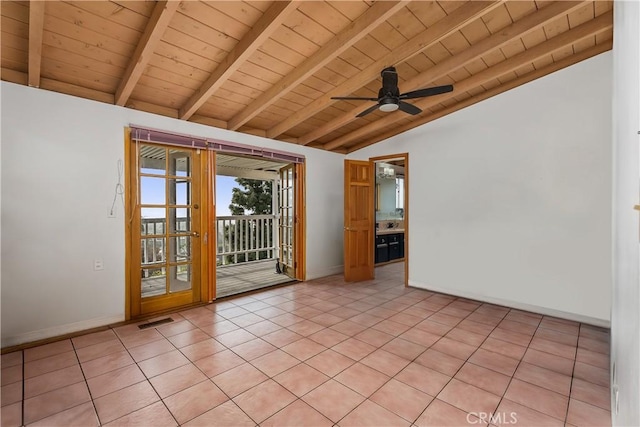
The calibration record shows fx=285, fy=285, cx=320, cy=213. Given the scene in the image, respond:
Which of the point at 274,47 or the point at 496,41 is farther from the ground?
the point at 496,41

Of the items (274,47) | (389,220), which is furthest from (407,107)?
(389,220)

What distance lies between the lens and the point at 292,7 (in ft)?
6.62

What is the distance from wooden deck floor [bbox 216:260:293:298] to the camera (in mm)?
4548

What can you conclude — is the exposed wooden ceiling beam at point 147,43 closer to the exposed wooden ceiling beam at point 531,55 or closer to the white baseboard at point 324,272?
the exposed wooden ceiling beam at point 531,55

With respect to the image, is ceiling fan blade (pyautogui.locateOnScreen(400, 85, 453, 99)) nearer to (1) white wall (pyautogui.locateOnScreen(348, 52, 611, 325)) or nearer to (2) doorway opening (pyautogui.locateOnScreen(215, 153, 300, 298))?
(1) white wall (pyautogui.locateOnScreen(348, 52, 611, 325))

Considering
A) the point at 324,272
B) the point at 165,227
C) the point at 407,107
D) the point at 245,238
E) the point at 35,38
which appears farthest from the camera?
the point at 245,238

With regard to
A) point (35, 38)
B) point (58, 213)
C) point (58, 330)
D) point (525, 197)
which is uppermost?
point (35, 38)

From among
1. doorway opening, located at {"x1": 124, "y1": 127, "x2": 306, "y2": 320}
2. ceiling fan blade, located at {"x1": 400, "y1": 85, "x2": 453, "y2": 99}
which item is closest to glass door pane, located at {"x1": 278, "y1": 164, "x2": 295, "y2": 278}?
doorway opening, located at {"x1": 124, "y1": 127, "x2": 306, "y2": 320}

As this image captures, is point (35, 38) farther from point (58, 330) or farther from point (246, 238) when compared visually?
point (246, 238)

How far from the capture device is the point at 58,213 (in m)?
2.82

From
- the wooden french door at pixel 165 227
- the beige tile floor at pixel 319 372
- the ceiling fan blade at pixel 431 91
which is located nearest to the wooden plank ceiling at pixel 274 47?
the ceiling fan blade at pixel 431 91

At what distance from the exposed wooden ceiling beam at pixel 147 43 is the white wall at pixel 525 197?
3.81 meters

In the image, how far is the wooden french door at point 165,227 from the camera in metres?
3.30

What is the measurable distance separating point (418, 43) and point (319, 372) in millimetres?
2990
